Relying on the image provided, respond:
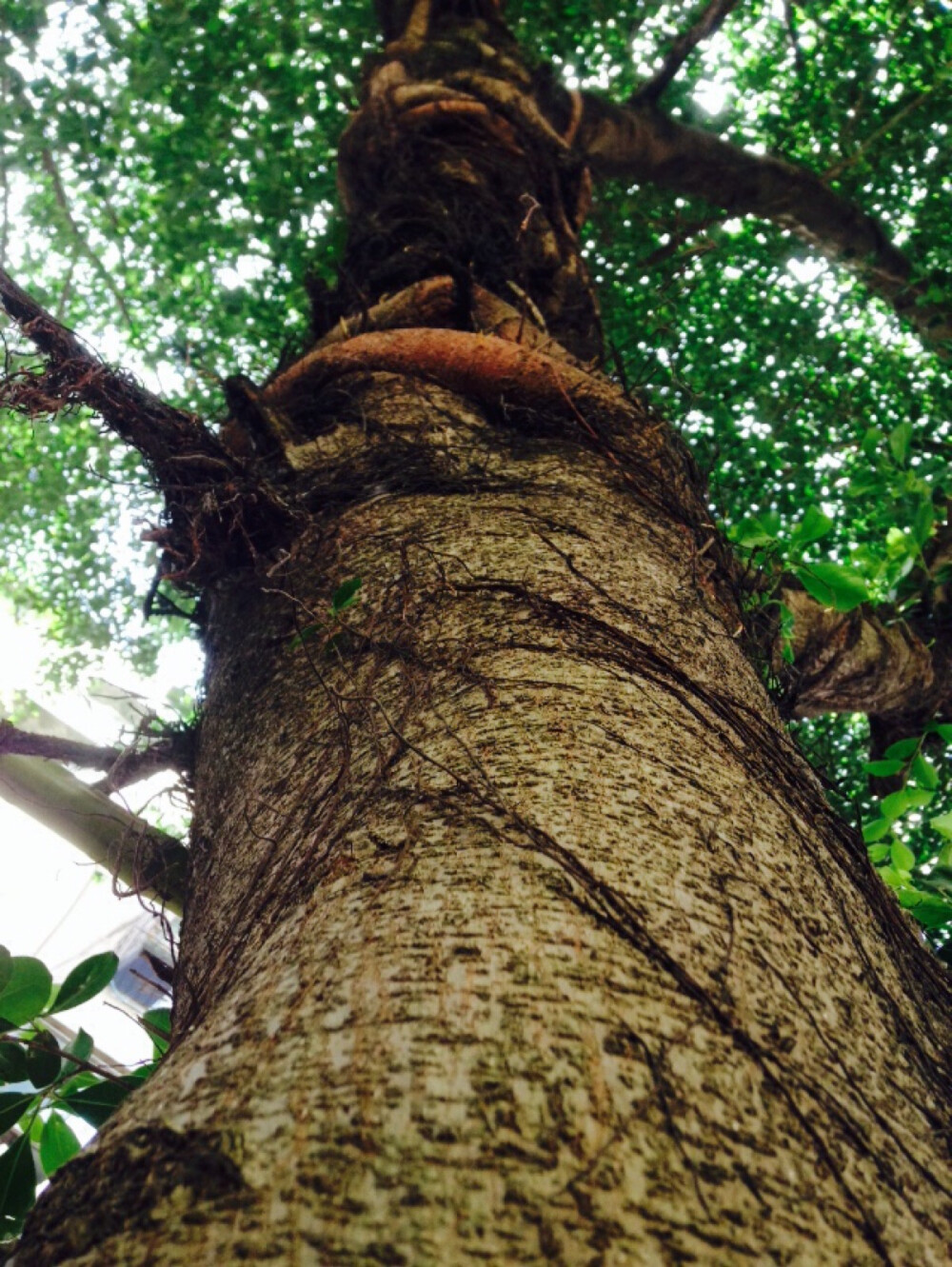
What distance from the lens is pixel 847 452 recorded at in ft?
20.5

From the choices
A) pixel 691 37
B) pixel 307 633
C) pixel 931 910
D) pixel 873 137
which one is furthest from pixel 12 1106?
pixel 873 137

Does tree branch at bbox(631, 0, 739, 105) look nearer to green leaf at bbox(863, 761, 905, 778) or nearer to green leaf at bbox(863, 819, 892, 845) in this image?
green leaf at bbox(863, 761, 905, 778)

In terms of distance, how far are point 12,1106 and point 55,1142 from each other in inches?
7.4

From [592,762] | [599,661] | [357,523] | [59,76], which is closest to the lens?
[592,762]

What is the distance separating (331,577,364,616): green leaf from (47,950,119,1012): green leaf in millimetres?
759

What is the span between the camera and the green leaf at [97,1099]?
1.55 m

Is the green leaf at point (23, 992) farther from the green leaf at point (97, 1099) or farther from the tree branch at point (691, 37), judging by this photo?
the tree branch at point (691, 37)

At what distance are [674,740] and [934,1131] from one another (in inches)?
19.0

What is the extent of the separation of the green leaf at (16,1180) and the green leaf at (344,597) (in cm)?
100

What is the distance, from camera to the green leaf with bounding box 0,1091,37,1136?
1.53 metres

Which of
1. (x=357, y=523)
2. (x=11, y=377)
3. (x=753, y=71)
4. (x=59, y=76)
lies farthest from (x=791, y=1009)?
(x=753, y=71)

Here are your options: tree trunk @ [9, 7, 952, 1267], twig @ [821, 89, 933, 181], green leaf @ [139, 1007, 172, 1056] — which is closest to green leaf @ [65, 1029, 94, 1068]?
green leaf @ [139, 1007, 172, 1056]

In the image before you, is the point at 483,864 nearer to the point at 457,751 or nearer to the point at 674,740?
the point at 457,751

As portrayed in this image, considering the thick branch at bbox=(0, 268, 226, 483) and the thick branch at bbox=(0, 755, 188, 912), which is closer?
the thick branch at bbox=(0, 268, 226, 483)
